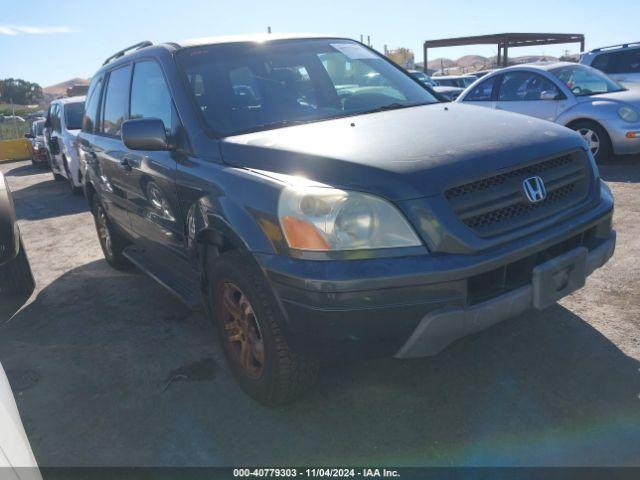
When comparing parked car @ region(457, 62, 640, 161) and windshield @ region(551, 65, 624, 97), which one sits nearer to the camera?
parked car @ region(457, 62, 640, 161)

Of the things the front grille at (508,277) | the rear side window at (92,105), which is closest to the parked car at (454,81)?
the rear side window at (92,105)

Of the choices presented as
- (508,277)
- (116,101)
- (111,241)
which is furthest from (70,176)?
(508,277)

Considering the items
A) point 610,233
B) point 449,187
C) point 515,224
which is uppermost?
point 449,187

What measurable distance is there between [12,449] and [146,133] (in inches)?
73.2

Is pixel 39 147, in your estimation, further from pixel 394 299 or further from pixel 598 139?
pixel 394 299

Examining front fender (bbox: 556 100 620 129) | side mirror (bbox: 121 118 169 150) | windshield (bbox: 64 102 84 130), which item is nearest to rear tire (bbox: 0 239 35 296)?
side mirror (bbox: 121 118 169 150)

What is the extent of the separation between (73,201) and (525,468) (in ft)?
29.1

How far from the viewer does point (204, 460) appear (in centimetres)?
242

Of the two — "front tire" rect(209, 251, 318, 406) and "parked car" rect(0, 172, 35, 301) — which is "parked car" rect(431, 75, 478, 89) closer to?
"parked car" rect(0, 172, 35, 301)

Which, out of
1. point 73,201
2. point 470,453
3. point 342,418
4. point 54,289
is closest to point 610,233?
point 470,453

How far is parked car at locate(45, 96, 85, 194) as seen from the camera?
28.2 ft

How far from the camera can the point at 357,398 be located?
2.75 meters

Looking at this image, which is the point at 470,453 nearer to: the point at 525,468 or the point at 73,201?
the point at 525,468

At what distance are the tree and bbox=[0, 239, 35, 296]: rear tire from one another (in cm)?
4911
